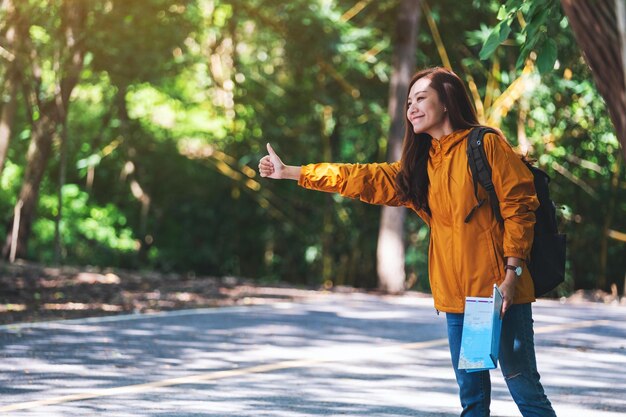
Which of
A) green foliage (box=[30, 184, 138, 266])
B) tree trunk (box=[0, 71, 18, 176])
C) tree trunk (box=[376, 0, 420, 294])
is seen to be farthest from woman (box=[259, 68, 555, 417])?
green foliage (box=[30, 184, 138, 266])

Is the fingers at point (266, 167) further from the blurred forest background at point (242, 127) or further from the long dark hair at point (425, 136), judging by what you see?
the blurred forest background at point (242, 127)

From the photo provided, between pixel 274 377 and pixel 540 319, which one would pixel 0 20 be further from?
pixel 274 377

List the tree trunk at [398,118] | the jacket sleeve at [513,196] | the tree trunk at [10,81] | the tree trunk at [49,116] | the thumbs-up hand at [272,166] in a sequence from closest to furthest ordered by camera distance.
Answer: the jacket sleeve at [513,196], the thumbs-up hand at [272,166], the tree trunk at [10,81], the tree trunk at [49,116], the tree trunk at [398,118]

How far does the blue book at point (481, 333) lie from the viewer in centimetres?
522

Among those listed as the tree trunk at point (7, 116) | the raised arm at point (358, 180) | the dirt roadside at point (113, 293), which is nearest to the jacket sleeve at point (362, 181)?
the raised arm at point (358, 180)

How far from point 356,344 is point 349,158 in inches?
575

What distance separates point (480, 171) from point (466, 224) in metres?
0.24

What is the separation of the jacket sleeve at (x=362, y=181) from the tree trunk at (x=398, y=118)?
16.1 m

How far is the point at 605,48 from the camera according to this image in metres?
4.96

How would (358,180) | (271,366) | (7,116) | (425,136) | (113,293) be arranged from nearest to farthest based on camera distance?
(425,136) → (358,180) → (271,366) → (113,293) → (7,116)

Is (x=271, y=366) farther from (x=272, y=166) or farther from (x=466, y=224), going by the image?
(x=466, y=224)

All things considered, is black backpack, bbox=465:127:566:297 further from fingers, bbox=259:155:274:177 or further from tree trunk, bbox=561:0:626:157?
fingers, bbox=259:155:274:177

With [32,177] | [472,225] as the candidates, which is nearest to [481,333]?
[472,225]

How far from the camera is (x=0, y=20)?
20.4 metres
